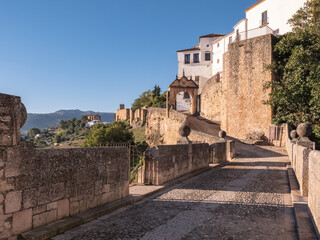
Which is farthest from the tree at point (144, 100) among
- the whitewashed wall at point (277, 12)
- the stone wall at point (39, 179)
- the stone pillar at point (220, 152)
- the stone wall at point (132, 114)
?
the stone wall at point (39, 179)

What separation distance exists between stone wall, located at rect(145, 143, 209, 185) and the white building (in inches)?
864

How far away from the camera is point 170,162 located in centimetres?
948

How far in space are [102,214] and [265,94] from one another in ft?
82.7

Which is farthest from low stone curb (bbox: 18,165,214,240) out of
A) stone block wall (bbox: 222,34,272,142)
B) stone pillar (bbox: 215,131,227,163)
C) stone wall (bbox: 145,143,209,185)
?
stone block wall (bbox: 222,34,272,142)

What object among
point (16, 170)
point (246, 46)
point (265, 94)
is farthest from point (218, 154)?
point (246, 46)

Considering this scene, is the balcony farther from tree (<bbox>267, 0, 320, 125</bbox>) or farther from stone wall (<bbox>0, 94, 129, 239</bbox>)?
stone wall (<bbox>0, 94, 129, 239</bbox>)

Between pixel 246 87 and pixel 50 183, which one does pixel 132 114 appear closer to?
→ pixel 246 87

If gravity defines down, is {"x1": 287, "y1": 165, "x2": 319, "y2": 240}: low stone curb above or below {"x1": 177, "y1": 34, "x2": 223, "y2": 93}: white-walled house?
below

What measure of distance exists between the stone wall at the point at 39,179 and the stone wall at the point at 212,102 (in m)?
32.4

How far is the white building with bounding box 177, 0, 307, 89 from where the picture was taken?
3209cm

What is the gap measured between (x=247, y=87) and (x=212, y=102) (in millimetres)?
10385

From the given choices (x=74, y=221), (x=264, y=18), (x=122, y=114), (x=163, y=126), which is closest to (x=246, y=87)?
(x=163, y=126)

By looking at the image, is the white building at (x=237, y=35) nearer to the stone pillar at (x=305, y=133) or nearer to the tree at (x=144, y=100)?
the tree at (x=144, y=100)

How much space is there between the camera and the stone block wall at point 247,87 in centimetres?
2725
